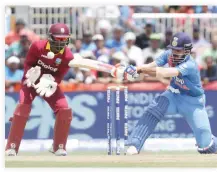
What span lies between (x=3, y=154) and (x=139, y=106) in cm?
327

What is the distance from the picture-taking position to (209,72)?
13.6 metres

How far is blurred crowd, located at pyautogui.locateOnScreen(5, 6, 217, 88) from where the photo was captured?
13344 millimetres

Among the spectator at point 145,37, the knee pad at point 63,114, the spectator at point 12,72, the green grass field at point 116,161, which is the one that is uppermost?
the spectator at point 145,37

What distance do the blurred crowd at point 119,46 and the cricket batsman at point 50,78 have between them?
1.79m

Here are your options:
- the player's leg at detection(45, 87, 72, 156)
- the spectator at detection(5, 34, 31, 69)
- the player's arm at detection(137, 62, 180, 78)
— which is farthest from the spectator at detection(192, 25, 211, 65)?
the player's leg at detection(45, 87, 72, 156)

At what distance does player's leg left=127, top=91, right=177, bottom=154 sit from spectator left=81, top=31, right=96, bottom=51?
8.77 feet

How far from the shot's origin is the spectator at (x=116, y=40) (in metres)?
13.9

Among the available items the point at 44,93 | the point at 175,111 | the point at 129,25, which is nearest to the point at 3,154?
the point at 44,93

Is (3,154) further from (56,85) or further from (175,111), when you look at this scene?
(175,111)

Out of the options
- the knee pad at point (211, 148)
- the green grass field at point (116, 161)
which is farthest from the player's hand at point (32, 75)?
the knee pad at point (211, 148)

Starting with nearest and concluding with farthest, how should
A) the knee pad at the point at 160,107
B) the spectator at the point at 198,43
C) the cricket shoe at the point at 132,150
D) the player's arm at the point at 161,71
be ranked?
the player's arm at the point at 161,71
the cricket shoe at the point at 132,150
the knee pad at the point at 160,107
the spectator at the point at 198,43

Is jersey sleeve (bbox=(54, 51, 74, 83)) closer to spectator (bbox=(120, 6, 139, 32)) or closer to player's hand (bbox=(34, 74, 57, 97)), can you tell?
player's hand (bbox=(34, 74, 57, 97))

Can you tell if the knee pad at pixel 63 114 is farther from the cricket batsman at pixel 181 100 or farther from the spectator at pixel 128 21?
the spectator at pixel 128 21

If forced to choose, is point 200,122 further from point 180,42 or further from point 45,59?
point 45,59
